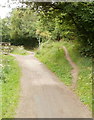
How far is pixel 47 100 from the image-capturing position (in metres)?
8.61

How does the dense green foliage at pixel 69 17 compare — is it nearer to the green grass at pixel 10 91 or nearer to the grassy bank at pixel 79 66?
the grassy bank at pixel 79 66

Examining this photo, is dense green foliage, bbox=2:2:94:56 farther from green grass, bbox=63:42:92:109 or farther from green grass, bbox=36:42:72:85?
green grass, bbox=36:42:72:85

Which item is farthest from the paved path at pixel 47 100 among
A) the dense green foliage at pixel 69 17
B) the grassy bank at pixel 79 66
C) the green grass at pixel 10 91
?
the dense green foliage at pixel 69 17

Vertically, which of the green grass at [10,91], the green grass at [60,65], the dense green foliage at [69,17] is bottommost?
the green grass at [60,65]

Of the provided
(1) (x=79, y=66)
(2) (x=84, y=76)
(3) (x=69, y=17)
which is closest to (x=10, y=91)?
(2) (x=84, y=76)

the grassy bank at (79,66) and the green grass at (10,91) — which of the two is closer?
Result: the green grass at (10,91)

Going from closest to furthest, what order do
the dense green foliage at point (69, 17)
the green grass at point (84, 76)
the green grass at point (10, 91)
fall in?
the green grass at point (10, 91)
the green grass at point (84, 76)
the dense green foliage at point (69, 17)

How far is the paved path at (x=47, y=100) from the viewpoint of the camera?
24.2ft

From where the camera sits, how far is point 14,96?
8.94 meters

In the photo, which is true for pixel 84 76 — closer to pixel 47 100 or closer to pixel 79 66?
pixel 79 66

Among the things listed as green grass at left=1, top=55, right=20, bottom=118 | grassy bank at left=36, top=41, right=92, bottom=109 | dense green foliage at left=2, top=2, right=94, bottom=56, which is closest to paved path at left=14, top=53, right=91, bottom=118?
green grass at left=1, top=55, right=20, bottom=118

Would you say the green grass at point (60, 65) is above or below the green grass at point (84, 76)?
below

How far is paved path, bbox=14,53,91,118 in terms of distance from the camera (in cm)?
737

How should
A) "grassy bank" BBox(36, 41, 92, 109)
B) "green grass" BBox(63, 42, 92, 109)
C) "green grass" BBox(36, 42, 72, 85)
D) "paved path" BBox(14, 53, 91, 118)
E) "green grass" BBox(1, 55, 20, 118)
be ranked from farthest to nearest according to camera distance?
"green grass" BBox(36, 42, 72, 85), "grassy bank" BBox(36, 41, 92, 109), "green grass" BBox(63, 42, 92, 109), "green grass" BBox(1, 55, 20, 118), "paved path" BBox(14, 53, 91, 118)
